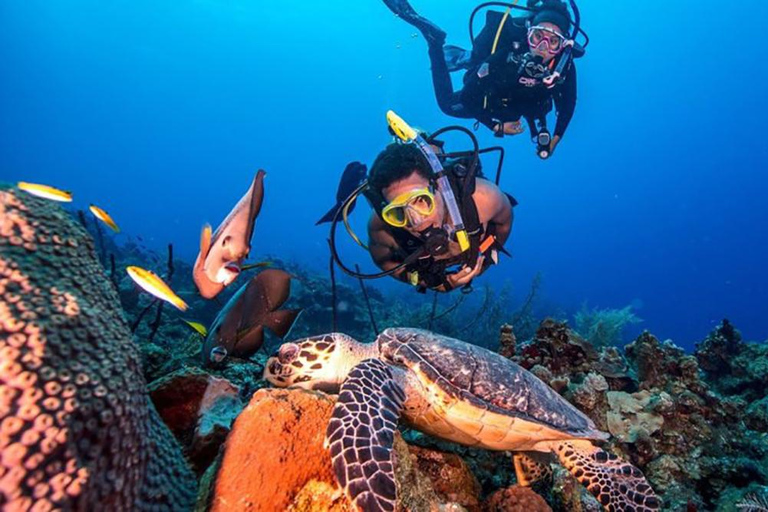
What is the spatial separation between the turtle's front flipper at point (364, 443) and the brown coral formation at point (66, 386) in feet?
2.25

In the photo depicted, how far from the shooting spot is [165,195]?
11119 cm

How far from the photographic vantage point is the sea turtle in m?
2.66

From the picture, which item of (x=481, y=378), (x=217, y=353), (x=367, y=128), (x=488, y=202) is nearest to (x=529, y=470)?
(x=481, y=378)

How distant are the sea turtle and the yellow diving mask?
1.27 meters

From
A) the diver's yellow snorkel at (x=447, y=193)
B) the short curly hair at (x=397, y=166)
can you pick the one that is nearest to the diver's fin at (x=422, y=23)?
the diver's yellow snorkel at (x=447, y=193)

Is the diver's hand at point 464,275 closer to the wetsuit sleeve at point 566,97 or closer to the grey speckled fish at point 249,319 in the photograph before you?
the grey speckled fish at point 249,319

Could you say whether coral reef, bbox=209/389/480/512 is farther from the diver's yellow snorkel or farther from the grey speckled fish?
the diver's yellow snorkel

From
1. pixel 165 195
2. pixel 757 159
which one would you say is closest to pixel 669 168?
pixel 757 159

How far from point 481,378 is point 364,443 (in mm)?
1365

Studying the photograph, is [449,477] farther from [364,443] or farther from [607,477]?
[607,477]

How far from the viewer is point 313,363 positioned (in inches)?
116

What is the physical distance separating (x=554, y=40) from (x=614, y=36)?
88900 mm

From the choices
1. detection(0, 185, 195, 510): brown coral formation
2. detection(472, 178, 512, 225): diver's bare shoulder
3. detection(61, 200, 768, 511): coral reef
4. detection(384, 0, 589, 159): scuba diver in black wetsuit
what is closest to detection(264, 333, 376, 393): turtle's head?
detection(61, 200, 768, 511): coral reef

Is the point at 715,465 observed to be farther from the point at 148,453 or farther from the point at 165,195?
the point at 165,195
